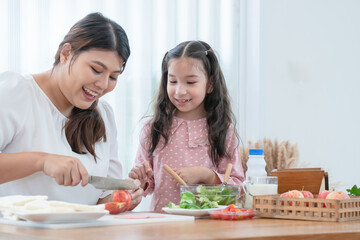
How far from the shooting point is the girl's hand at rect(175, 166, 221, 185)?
6.45ft

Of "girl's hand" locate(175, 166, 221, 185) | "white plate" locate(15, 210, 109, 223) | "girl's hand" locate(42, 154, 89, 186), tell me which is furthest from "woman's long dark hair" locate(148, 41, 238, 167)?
"white plate" locate(15, 210, 109, 223)

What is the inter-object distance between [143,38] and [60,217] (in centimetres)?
238

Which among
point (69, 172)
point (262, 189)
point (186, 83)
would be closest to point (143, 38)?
point (186, 83)

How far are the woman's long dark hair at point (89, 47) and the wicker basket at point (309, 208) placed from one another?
699 mm

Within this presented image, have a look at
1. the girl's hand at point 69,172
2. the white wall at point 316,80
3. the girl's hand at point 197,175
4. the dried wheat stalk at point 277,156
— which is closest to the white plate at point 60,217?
the girl's hand at point 69,172

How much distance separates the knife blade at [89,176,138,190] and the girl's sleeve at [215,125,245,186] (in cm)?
70

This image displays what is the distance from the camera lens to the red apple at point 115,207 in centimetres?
146

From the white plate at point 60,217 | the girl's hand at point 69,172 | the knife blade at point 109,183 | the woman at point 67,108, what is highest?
the woman at point 67,108

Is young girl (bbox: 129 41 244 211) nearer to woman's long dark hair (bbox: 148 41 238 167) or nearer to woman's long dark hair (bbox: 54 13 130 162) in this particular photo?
woman's long dark hair (bbox: 148 41 238 167)

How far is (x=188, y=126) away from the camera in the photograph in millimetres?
2305

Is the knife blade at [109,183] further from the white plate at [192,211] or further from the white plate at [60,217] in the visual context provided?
the white plate at [60,217]

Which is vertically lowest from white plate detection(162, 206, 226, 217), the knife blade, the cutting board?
white plate detection(162, 206, 226, 217)

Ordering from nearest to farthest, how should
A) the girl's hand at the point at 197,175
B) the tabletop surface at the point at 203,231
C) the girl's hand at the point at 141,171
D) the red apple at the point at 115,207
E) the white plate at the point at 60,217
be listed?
the tabletop surface at the point at 203,231 < the white plate at the point at 60,217 < the red apple at the point at 115,207 < the girl's hand at the point at 141,171 < the girl's hand at the point at 197,175

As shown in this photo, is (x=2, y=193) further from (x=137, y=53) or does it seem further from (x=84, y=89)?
(x=137, y=53)
